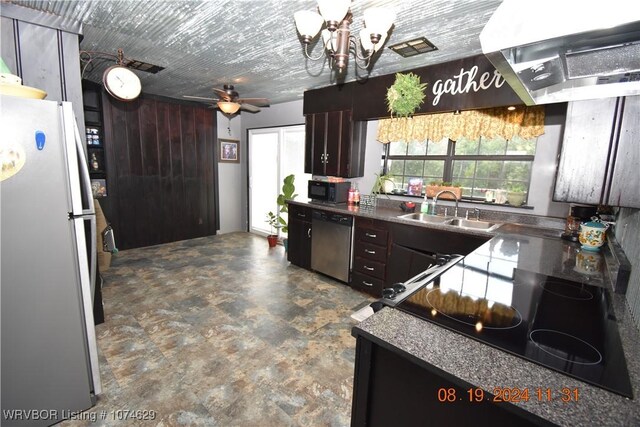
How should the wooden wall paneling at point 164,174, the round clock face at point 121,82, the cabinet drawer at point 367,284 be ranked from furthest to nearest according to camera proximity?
the wooden wall paneling at point 164,174, the cabinet drawer at point 367,284, the round clock face at point 121,82

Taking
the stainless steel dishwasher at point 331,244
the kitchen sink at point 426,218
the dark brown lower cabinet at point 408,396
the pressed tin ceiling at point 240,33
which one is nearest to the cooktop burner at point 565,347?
the dark brown lower cabinet at point 408,396

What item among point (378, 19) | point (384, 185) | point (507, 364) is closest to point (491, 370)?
point (507, 364)

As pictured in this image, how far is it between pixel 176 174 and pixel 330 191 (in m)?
3.03

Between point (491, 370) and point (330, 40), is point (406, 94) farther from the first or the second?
point (491, 370)

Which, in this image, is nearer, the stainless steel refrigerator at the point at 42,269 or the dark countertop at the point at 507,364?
the dark countertop at the point at 507,364

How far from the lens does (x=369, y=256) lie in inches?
133

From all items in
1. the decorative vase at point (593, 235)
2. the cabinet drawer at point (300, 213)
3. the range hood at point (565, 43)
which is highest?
the range hood at point (565, 43)

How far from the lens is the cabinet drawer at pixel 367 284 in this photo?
3.32 m

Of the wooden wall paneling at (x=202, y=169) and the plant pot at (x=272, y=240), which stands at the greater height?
the wooden wall paneling at (x=202, y=169)

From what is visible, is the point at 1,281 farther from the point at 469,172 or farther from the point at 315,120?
the point at 469,172

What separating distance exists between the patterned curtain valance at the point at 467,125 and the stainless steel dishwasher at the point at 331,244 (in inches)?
49.8

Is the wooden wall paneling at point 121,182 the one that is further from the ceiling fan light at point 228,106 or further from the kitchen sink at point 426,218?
the kitchen sink at point 426,218

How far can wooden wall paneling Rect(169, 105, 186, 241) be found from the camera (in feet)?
16.7

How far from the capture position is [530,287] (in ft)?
4.62
